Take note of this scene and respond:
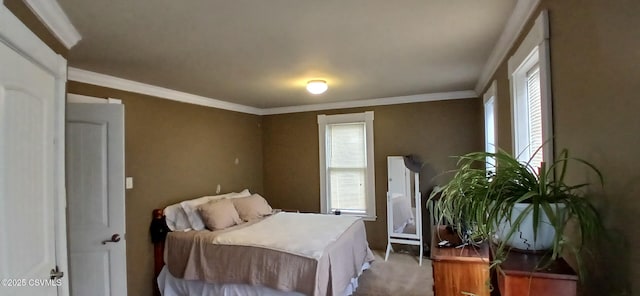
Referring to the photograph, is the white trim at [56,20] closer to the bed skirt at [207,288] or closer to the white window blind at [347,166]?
the bed skirt at [207,288]

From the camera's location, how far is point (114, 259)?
8.75ft

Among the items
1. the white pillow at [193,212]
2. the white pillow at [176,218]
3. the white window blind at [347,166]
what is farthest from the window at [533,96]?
the white pillow at [176,218]

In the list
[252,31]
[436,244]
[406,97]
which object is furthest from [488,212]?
[406,97]

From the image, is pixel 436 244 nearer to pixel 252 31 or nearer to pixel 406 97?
pixel 252 31

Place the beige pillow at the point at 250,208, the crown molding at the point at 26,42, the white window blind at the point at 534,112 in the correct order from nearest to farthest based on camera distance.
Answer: the crown molding at the point at 26,42, the white window blind at the point at 534,112, the beige pillow at the point at 250,208

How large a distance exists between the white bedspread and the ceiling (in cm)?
159

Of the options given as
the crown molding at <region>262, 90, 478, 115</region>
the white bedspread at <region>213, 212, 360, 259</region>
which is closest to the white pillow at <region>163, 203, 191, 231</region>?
the white bedspread at <region>213, 212, 360, 259</region>

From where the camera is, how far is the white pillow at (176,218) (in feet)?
11.8

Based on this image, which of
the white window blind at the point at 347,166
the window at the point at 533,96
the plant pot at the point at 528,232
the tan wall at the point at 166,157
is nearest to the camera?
the plant pot at the point at 528,232

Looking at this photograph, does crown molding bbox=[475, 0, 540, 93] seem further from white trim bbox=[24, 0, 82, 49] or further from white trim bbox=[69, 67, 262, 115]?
white trim bbox=[69, 67, 262, 115]

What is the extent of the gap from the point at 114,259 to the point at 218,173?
6.69 feet

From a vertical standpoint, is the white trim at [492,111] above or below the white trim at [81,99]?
below

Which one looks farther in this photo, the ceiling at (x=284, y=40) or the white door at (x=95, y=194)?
the white door at (x=95, y=194)

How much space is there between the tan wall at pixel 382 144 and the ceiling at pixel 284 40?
1014 millimetres
